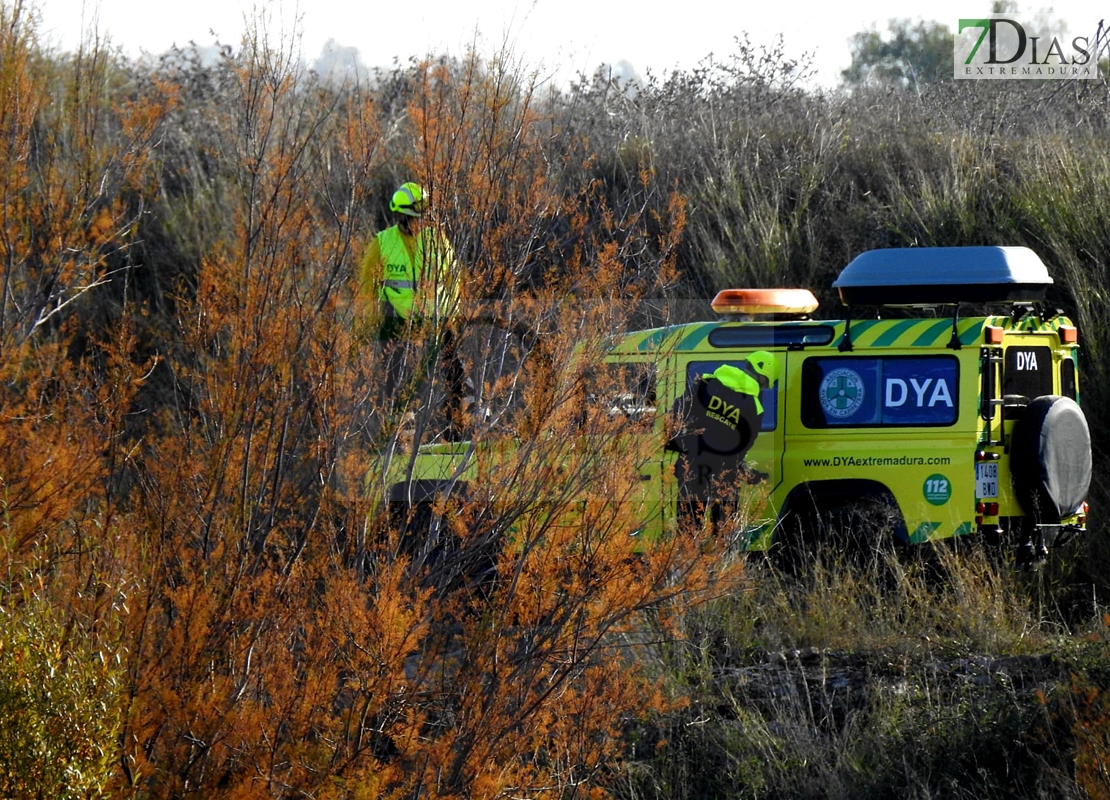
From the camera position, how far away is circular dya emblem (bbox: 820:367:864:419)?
7266mm

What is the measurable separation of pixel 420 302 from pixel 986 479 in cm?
343

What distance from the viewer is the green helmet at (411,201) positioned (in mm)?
5395

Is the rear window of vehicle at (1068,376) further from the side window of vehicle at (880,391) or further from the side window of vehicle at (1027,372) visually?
the side window of vehicle at (880,391)

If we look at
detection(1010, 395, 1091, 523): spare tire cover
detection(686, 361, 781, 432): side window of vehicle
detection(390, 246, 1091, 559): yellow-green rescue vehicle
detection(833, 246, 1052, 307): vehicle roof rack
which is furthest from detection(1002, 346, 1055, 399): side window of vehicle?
detection(686, 361, 781, 432): side window of vehicle

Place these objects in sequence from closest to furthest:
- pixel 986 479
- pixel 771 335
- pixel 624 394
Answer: pixel 624 394 → pixel 986 479 → pixel 771 335

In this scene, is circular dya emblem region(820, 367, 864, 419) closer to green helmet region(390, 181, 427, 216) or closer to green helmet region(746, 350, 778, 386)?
green helmet region(746, 350, 778, 386)

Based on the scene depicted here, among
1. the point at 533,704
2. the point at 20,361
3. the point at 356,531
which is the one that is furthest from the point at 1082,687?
the point at 20,361

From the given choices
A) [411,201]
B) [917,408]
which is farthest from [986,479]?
[411,201]

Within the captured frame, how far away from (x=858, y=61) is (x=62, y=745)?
80.9ft

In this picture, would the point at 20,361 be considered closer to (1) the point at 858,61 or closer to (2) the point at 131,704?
(2) the point at 131,704

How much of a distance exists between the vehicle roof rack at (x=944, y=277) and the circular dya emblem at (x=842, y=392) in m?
0.45

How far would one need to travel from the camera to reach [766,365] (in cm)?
733

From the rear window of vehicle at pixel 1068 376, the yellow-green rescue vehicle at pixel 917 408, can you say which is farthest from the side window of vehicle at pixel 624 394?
the rear window of vehicle at pixel 1068 376

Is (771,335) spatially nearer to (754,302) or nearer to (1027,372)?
(754,302)
